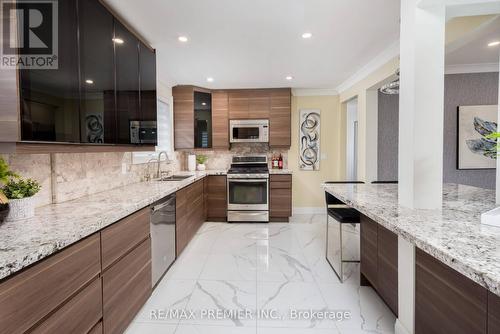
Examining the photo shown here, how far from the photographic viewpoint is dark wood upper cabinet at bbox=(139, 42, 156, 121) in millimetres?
2361

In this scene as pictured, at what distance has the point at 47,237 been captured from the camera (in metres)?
1.07

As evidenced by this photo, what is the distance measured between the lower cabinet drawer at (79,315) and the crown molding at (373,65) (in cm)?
349

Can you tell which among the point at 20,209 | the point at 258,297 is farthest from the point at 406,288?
the point at 20,209

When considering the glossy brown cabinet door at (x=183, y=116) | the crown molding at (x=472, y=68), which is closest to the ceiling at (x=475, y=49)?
the crown molding at (x=472, y=68)

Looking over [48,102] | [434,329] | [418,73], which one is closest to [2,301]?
[48,102]

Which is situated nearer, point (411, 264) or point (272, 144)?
point (411, 264)

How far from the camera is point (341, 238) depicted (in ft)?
7.91

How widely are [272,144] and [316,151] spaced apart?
96 cm

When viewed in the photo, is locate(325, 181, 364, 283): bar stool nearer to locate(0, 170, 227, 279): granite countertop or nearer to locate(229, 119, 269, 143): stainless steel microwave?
locate(0, 170, 227, 279): granite countertop

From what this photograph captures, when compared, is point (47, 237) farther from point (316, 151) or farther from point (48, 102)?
point (316, 151)

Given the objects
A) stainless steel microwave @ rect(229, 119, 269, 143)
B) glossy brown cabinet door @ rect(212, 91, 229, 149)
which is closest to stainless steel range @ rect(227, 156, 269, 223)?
stainless steel microwave @ rect(229, 119, 269, 143)

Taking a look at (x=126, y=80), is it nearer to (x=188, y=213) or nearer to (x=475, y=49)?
(x=188, y=213)

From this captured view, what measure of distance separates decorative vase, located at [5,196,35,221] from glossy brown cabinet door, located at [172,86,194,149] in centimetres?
305

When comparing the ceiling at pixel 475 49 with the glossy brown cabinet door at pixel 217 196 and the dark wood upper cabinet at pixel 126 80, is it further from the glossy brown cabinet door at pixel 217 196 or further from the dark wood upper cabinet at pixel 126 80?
the glossy brown cabinet door at pixel 217 196
